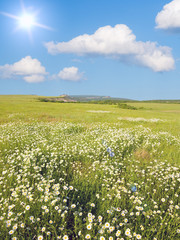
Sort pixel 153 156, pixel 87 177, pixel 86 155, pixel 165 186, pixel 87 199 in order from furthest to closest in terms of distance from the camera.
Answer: pixel 153 156 → pixel 86 155 → pixel 87 177 → pixel 165 186 → pixel 87 199

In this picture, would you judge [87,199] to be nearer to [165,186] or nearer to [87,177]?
[87,177]

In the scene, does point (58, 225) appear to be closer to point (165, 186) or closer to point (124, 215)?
point (124, 215)

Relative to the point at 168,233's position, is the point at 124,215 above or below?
above

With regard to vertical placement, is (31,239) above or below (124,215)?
below

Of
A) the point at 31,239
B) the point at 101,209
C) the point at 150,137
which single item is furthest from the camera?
the point at 150,137

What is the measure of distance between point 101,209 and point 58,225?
854mm

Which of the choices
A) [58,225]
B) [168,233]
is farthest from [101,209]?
[168,233]

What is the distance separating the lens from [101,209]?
9.43 feet

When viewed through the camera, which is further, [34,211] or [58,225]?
[34,211]

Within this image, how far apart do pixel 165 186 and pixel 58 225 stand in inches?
112

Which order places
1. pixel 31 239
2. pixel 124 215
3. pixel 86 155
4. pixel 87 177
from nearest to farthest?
pixel 31 239 → pixel 124 215 → pixel 87 177 → pixel 86 155

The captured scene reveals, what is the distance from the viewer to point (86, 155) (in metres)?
5.93

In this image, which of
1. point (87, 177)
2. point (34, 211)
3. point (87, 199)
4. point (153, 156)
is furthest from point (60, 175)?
A: point (153, 156)

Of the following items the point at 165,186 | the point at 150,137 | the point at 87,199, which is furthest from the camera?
→ the point at 150,137
